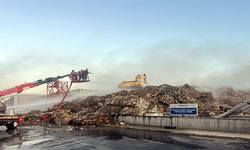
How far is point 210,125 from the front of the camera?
13.1 m

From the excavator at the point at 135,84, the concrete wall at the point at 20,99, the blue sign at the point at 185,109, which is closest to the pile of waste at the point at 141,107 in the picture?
the blue sign at the point at 185,109

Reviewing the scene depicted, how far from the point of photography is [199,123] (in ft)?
44.9

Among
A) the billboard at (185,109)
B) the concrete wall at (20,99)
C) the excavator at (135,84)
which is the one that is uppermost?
the excavator at (135,84)

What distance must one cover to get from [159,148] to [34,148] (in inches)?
232

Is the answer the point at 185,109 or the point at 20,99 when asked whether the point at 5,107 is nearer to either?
the point at 185,109

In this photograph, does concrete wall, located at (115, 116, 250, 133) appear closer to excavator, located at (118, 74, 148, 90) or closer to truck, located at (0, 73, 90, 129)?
truck, located at (0, 73, 90, 129)

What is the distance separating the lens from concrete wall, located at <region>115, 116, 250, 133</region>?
1179cm

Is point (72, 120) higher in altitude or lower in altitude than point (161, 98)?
lower

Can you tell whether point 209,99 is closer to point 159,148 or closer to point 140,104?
point 140,104

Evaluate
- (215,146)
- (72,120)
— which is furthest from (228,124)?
(72,120)

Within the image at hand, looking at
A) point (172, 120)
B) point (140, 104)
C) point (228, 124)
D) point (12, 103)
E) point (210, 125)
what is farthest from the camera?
point (12, 103)

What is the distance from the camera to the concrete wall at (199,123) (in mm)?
11789

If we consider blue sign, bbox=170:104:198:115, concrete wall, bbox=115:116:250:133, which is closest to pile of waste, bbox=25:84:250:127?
concrete wall, bbox=115:116:250:133

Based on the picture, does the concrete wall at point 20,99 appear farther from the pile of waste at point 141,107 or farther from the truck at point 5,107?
the pile of waste at point 141,107
